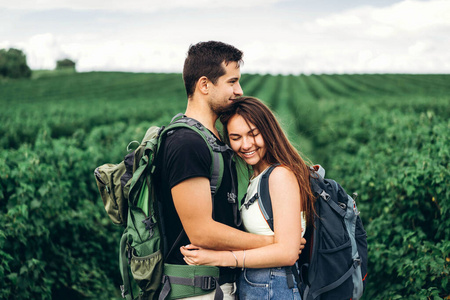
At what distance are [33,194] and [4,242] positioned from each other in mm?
656

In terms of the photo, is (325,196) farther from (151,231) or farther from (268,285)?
(151,231)

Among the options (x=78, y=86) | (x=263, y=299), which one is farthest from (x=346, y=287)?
(x=78, y=86)

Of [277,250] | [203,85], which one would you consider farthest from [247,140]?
[277,250]

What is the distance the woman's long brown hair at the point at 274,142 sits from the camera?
7.19ft

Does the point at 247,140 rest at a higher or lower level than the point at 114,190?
higher

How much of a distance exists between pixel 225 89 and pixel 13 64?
87.5 m

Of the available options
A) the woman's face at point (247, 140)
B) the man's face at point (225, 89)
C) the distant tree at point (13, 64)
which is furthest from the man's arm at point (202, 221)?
the distant tree at point (13, 64)

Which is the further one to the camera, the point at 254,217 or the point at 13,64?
the point at 13,64

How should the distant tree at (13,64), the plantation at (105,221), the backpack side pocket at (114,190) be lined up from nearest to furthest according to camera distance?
the backpack side pocket at (114,190) < the plantation at (105,221) < the distant tree at (13,64)

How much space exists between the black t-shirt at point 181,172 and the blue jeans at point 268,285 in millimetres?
154

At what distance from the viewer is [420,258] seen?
3207 millimetres

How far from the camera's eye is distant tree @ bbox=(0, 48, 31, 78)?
76625mm

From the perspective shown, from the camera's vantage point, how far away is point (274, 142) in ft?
7.61

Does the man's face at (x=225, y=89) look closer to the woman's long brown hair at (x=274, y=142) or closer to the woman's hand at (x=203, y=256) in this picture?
the woman's long brown hair at (x=274, y=142)
